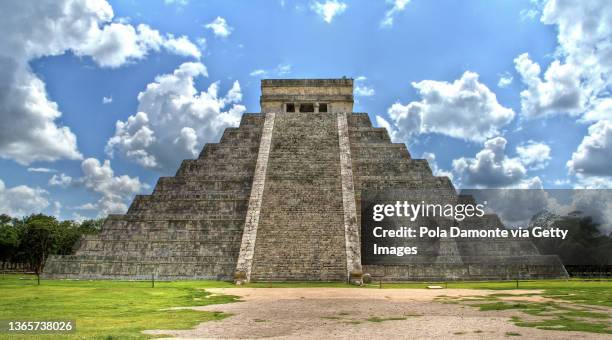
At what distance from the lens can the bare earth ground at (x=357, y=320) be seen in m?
6.43

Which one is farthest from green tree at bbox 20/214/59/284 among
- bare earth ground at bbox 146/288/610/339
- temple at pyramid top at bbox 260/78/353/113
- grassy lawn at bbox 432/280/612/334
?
grassy lawn at bbox 432/280/612/334

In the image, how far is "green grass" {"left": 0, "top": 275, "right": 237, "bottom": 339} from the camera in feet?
22.8

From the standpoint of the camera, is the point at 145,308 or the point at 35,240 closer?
the point at 145,308

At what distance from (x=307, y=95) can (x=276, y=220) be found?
39.6ft

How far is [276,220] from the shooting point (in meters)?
18.0

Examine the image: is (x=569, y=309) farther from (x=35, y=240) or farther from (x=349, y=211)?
(x=35, y=240)

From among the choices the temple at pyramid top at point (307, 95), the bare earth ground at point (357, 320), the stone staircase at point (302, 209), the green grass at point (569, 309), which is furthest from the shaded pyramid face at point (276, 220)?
the green grass at point (569, 309)

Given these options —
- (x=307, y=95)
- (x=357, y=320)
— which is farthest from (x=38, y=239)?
(x=357, y=320)

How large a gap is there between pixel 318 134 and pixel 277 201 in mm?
5535

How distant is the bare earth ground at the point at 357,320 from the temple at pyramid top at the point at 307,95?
17.8 metres

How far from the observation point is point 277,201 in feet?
62.2

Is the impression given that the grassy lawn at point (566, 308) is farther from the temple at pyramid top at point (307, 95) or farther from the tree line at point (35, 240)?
the tree line at point (35, 240)

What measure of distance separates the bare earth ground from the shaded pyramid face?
459 cm

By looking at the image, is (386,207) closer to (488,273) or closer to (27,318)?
(488,273)
